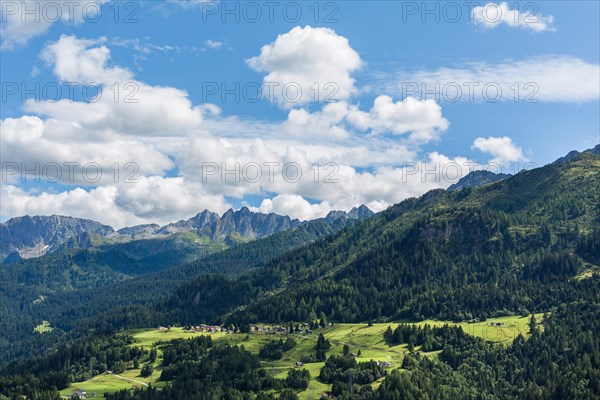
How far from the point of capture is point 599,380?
19312 cm

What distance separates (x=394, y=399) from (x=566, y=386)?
57.7m

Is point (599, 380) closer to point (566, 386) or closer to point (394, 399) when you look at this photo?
point (566, 386)

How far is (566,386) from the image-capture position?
19700cm

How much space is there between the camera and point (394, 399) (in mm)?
199750

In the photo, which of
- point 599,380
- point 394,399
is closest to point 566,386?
point 599,380

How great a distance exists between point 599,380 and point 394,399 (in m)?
67.4

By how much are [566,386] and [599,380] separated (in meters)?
10.4
